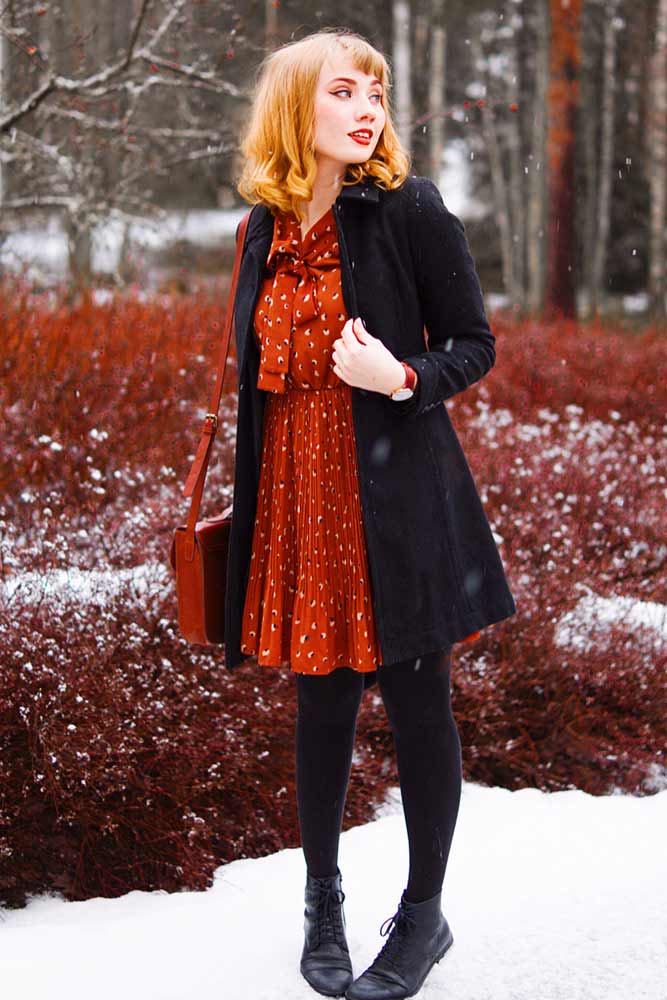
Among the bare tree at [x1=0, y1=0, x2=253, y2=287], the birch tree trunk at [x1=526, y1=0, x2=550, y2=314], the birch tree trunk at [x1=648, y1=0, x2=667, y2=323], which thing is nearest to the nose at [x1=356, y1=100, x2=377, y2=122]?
the bare tree at [x1=0, y1=0, x2=253, y2=287]

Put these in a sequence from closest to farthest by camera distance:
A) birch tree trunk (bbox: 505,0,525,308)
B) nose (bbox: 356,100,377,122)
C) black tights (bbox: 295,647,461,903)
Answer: nose (bbox: 356,100,377,122) → black tights (bbox: 295,647,461,903) → birch tree trunk (bbox: 505,0,525,308)

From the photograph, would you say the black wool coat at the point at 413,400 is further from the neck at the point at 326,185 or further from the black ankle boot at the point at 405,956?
the black ankle boot at the point at 405,956

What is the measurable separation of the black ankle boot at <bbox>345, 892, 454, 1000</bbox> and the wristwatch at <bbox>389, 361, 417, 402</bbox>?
109 centimetres

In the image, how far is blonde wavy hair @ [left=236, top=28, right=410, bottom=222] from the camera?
201 cm

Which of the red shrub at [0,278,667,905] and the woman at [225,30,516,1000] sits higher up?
the woman at [225,30,516,1000]

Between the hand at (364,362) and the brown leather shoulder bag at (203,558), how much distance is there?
0.39 meters

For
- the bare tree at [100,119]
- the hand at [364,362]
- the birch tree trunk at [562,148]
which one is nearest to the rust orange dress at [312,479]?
the hand at [364,362]

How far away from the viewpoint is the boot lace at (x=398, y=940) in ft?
7.05

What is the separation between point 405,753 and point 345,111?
1.30 meters

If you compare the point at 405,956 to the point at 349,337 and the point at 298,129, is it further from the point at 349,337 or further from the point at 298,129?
the point at 298,129

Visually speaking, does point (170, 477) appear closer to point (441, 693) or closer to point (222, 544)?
point (222, 544)

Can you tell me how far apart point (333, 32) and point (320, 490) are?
3.08 feet

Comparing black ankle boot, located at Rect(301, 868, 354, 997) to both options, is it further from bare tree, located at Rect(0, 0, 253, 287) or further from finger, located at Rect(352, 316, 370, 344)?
bare tree, located at Rect(0, 0, 253, 287)

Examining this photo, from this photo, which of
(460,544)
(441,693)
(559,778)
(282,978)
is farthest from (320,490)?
(559,778)
